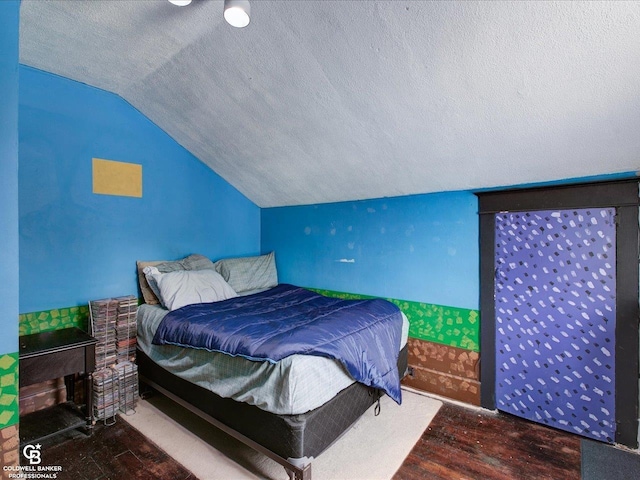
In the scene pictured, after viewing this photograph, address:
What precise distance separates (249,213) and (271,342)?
8.04ft

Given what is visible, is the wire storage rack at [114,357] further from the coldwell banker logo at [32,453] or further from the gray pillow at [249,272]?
the gray pillow at [249,272]

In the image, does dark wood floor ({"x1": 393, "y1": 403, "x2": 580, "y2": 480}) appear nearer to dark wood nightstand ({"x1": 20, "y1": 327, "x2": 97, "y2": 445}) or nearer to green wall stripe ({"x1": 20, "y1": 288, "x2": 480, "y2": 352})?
green wall stripe ({"x1": 20, "y1": 288, "x2": 480, "y2": 352})

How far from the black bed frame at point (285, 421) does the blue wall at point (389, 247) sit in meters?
1.06

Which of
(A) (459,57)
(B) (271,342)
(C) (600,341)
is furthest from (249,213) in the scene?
(C) (600,341)

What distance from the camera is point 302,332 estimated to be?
1.92m

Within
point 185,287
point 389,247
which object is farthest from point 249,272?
point 389,247

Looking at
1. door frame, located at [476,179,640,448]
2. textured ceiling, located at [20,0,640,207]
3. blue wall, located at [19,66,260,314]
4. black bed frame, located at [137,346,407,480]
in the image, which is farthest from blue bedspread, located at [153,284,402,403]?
door frame, located at [476,179,640,448]

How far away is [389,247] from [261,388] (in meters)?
1.77

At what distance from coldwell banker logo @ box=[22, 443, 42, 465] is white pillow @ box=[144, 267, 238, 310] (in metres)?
1.10

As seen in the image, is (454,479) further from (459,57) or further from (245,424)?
(459,57)

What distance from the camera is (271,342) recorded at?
5.90 feet

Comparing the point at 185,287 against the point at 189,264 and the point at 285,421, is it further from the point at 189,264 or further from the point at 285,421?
the point at 285,421

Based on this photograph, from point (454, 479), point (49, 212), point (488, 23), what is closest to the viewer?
point (488, 23)

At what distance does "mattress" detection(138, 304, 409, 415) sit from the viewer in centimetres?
160
